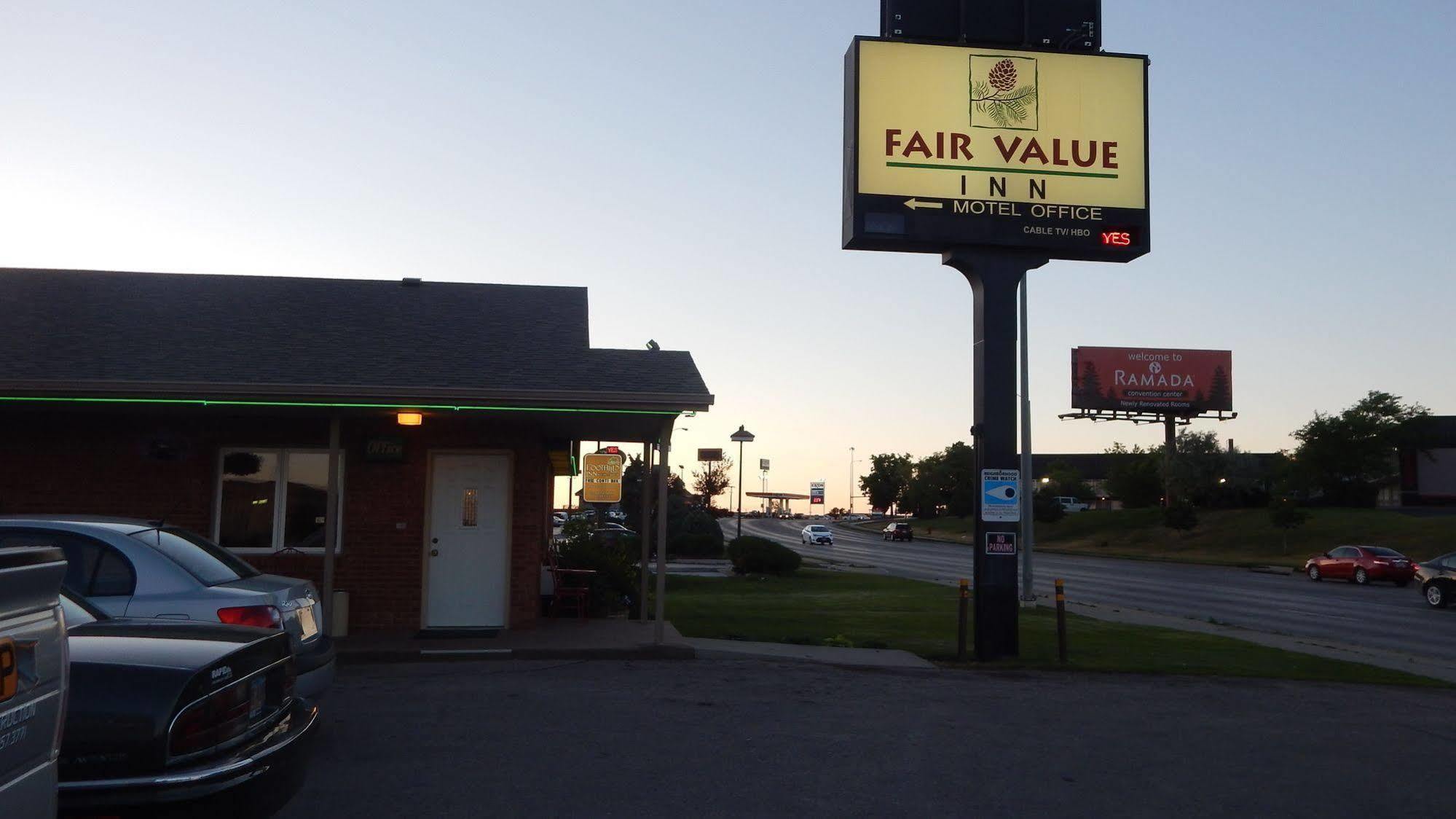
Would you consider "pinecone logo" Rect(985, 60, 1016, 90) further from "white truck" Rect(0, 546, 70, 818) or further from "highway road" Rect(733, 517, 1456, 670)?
"white truck" Rect(0, 546, 70, 818)

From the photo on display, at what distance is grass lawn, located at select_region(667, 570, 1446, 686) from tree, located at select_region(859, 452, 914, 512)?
12658 centimetres

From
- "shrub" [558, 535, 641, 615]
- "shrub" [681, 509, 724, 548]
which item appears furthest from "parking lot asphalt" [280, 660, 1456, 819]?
"shrub" [681, 509, 724, 548]

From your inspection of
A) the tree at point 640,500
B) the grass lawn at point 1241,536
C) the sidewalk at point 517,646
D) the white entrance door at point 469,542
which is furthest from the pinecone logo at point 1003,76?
the grass lawn at point 1241,536

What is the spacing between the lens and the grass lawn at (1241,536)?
49531 millimetres

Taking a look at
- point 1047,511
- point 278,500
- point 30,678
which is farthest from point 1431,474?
point 30,678

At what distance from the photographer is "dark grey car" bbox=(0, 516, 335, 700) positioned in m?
7.29

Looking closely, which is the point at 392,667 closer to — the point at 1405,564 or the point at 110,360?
the point at 110,360

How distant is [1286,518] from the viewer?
51156 millimetres

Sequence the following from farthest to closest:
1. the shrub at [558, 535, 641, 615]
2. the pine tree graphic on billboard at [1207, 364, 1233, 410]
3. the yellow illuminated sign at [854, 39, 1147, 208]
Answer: the pine tree graphic on billboard at [1207, 364, 1233, 410], the shrub at [558, 535, 641, 615], the yellow illuminated sign at [854, 39, 1147, 208]

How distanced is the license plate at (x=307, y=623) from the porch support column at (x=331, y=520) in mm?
4481

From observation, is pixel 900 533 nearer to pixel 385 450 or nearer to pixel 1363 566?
pixel 1363 566

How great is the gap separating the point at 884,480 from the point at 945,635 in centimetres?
13874

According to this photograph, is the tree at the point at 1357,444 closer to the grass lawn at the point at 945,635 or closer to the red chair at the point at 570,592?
the grass lawn at the point at 945,635

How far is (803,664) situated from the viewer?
12.5m
